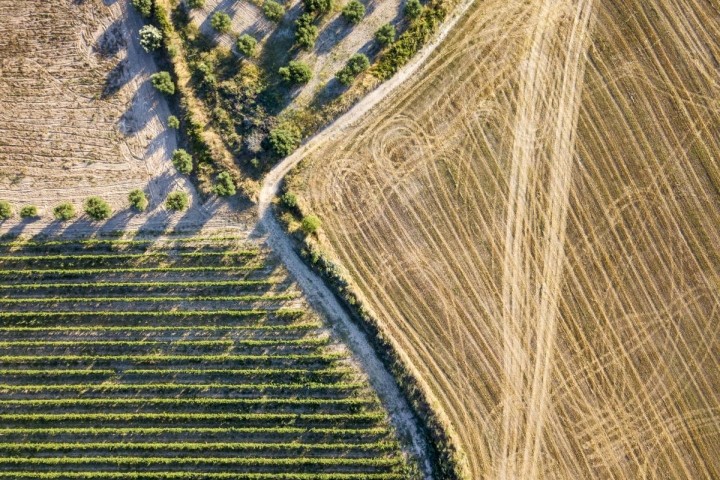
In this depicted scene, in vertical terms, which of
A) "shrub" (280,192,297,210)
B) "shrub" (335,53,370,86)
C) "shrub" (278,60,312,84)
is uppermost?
"shrub" (278,60,312,84)

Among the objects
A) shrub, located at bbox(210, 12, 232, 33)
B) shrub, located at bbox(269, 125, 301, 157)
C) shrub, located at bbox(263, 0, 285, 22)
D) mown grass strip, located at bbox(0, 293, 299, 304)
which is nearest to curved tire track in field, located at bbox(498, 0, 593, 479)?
shrub, located at bbox(269, 125, 301, 157)

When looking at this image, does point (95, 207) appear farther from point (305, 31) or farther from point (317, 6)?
point (317, 6)

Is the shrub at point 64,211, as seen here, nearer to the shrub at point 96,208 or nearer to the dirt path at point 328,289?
the shrub at point 96,208

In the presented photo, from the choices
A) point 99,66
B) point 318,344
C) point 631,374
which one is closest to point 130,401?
point 318,344

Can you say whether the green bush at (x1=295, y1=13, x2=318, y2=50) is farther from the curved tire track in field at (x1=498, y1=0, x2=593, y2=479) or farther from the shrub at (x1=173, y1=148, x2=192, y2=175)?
the curved tire track in field at (x1=498, y1=0, x2=593, y2=479)

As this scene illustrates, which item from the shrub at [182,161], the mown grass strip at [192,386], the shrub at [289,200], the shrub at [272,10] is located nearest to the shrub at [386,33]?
the shrub at [272,10]
